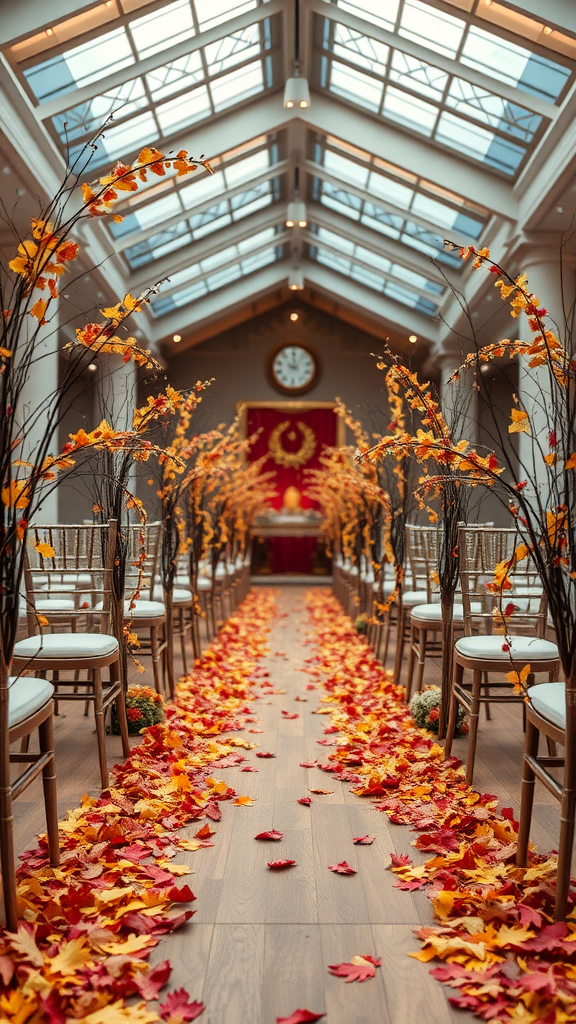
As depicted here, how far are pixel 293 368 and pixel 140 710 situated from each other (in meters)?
12.2

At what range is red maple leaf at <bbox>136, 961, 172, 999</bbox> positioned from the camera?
164 centimetres

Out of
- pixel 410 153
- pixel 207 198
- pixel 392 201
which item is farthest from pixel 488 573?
pixel 207 198

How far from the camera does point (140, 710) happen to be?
3.71 m

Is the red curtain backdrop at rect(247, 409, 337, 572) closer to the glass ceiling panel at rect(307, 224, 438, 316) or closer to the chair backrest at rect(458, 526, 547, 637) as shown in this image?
the glass ceiling panel at rect(307, 224, 438, 316)

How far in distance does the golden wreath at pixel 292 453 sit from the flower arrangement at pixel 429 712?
39.6ft

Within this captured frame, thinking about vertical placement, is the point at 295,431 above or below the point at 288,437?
above

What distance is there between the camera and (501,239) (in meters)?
8.67

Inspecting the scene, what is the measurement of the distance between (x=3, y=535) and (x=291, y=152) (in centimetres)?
971

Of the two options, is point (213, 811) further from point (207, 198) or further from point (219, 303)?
point (219, 303)

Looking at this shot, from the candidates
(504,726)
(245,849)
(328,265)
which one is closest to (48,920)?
(245,849)

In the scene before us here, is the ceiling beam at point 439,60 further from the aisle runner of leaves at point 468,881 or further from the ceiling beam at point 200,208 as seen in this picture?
the aisle runner of leaves at point 468,881

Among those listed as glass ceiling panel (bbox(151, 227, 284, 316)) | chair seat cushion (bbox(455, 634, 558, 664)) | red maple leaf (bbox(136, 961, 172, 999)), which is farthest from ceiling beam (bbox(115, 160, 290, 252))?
red maple leaf (bbox(136, 961, 172, 999))

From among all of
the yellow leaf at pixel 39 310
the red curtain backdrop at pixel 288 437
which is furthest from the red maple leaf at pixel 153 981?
the red curtain backdrop at pixel 288 437

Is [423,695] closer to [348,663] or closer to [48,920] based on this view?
[348,663]
